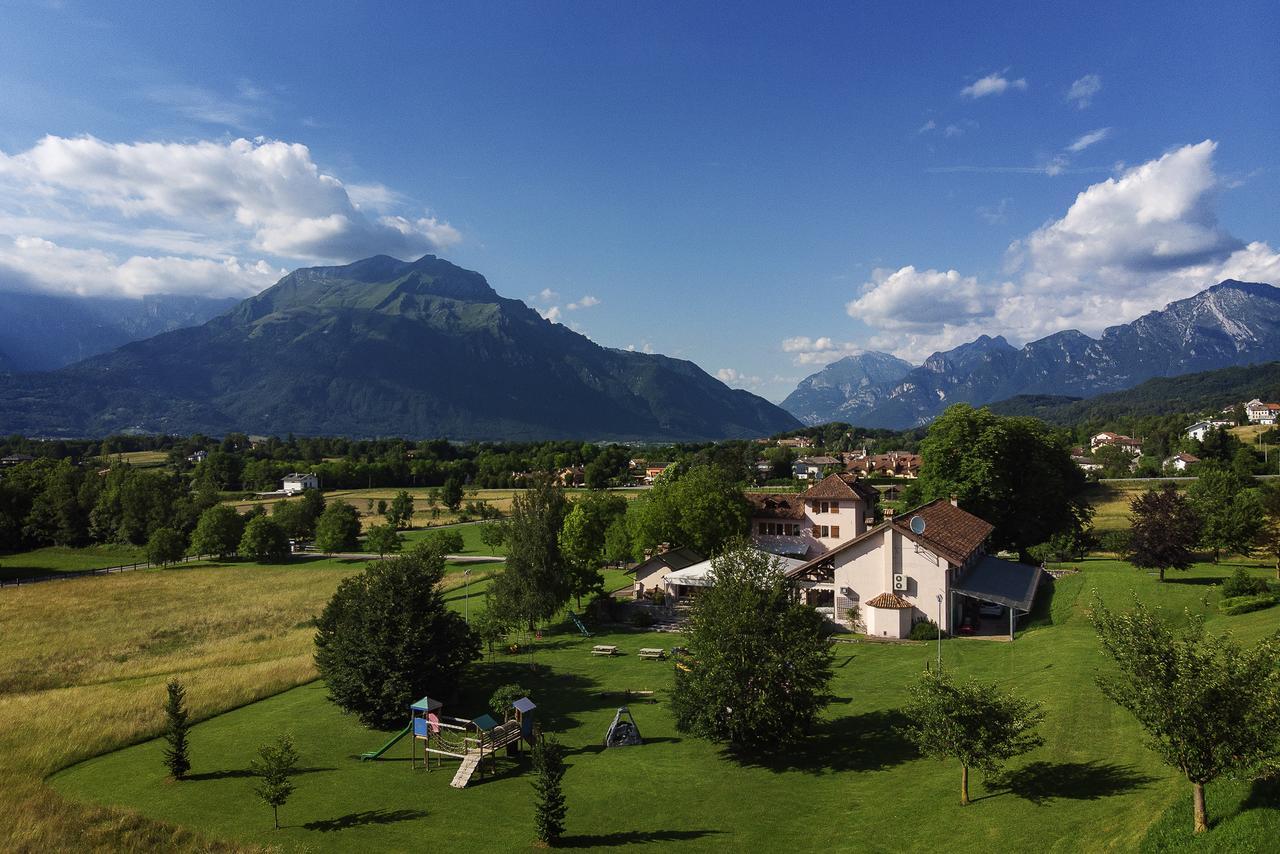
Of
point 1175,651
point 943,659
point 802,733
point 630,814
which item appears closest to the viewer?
point 1175,651

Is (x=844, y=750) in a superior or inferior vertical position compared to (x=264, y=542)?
superior

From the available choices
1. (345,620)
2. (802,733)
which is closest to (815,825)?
(802,733)

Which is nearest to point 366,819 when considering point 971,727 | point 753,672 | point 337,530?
point 753,672

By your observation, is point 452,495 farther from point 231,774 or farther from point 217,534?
point 231,774

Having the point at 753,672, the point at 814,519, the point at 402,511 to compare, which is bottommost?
the point at 402,511

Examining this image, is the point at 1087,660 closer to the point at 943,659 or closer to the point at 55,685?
the point at 943,659
